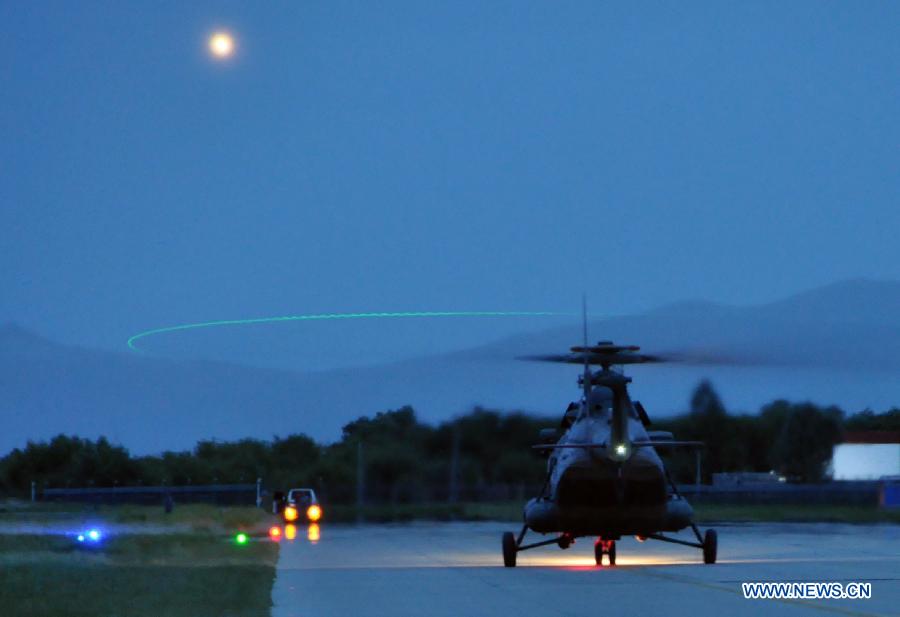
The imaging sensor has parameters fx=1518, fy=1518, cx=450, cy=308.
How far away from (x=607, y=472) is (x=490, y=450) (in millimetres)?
13868

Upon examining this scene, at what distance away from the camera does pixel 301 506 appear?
53844 mm

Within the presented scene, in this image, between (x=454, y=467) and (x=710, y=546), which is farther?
(x=454, y=467)

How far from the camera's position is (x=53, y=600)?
2080 centimetres

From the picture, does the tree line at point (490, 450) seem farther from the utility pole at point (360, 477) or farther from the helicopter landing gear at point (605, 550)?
the helicopter landing gear at point (605, 550)

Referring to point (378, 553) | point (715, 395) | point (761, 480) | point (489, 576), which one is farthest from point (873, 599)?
point (761, 480)

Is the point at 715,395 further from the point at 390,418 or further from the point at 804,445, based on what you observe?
the point at 390,418

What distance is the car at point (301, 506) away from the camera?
51562 mm

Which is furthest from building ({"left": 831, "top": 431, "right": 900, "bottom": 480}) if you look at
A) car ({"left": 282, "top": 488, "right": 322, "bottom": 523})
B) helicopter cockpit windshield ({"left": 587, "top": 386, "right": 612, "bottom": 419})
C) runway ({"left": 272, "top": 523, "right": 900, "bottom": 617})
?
helicopter cockpit windshield ({"left": 587, "top": 386, "right": 612, "bottom": 419})

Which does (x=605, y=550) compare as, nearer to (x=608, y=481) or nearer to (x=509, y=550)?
(x=509, y=550)

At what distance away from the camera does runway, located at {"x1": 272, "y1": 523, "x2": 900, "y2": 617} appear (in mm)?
18859

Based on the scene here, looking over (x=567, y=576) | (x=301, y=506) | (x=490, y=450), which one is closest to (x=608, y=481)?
(x=567, y=576)

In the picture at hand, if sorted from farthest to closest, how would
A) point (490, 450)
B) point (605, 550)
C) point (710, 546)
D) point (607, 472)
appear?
point (490, 450)
point (605, 550)
point (710, 546)
point (607, 472)

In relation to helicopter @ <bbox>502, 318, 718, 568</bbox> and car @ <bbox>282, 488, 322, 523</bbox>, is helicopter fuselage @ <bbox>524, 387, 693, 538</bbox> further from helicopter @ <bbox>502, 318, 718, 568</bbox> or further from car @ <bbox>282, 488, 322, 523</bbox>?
car @ <bbox>282, 488, 322, 523</bbox>

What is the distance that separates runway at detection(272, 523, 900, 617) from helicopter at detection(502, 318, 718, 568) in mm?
790
